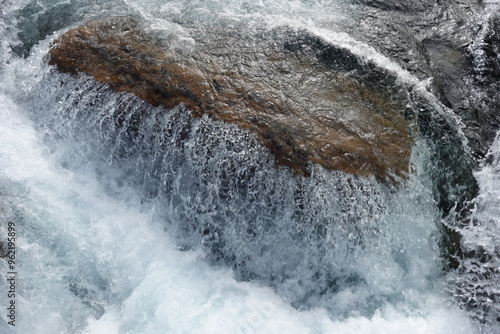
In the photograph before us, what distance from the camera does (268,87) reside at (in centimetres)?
602

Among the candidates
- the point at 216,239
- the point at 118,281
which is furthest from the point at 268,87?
the point at 118,281

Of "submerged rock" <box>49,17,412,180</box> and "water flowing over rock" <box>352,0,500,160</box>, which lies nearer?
"submerged rock" <box>49,17,412,180</box>

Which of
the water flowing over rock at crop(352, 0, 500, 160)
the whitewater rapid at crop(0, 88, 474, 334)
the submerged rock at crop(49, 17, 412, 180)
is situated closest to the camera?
the whitewater rapid at crop(0, 88, 474, 334)

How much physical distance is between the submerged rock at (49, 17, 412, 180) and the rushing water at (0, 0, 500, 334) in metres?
0.23

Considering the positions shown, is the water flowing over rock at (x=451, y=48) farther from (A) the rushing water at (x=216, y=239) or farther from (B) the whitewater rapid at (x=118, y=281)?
(B) the whitewater rapid at (x=118, y=281)

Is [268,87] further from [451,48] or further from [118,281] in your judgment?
[451,48]

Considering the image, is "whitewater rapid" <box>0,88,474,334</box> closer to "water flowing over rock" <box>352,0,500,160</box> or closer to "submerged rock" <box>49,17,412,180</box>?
"submerged rock" <box>49,17,412,180</box>

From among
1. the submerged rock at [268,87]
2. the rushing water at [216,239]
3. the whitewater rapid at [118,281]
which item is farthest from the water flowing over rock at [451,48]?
the whitewater rapid at [118,281]

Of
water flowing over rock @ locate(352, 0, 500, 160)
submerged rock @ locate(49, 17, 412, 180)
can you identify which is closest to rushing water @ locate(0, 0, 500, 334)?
submerged rock @ locate(49, 17, 412, 180)

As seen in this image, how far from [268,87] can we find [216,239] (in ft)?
7.54

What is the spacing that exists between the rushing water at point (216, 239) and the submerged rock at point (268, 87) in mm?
227

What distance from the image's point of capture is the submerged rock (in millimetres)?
5520

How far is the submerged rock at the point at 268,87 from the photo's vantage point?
5.52 m

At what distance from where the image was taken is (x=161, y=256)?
5621 mm
